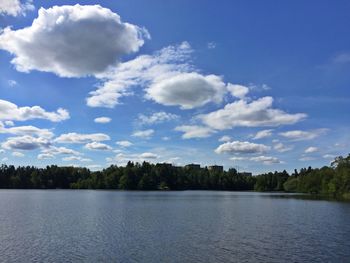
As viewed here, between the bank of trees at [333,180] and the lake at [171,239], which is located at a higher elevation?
the bank of trees at [333,180]

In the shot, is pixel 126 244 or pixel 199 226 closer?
pixel 126 244

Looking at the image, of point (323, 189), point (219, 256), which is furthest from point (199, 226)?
point (323, 189)

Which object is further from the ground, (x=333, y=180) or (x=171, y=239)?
(x=333, y=180)

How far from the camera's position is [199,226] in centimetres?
5409

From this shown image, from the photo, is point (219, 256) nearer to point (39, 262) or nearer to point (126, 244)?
point (126, 244)

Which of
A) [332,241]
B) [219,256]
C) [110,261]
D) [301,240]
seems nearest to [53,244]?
[110,261]

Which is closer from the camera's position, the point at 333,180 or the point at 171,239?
the point at 171,239

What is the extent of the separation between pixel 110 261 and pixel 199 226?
75.3 ft

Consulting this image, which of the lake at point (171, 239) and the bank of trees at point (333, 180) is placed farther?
the bank of trees at point (333, 180)

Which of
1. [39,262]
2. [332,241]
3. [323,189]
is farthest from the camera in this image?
[323,189]

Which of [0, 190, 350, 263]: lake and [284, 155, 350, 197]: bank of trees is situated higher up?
[284, 155, 350, 197]: bank of trees

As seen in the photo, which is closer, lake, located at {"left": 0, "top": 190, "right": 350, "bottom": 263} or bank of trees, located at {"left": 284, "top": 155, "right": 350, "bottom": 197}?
lake, located at {"left": 0, "top": 190, "right": 350, "bottom": 263}

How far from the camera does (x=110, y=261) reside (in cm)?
3269

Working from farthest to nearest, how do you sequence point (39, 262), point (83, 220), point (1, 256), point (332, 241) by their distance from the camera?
point (83, 220) → point (332, 241) → point (1, 256) → point (39, 262)
